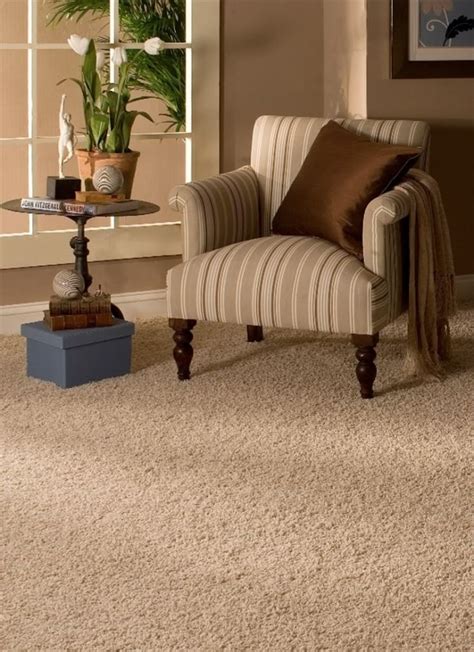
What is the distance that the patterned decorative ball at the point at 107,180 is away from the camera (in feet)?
14.3

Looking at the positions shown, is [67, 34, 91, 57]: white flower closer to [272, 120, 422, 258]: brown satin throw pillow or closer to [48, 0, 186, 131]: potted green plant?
[48, 0, 186, 131]: potted green plant

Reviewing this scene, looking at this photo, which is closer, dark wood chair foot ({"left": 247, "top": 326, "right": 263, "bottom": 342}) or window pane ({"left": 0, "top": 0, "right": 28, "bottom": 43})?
dark wood chair foot ({"left": 247, "top": 326, "right": 263, "bottom": 342})

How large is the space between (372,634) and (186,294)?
187 cm

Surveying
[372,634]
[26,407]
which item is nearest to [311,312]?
[26,407]

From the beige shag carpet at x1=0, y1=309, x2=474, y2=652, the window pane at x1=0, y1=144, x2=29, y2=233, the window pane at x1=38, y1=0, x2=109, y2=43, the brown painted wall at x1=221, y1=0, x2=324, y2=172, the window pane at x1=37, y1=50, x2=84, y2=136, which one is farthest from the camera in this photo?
the window pane at x1=0, y1=144, x2=29, y2=233

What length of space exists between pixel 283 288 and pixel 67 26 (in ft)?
7.66

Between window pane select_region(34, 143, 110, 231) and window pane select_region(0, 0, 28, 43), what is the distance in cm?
54

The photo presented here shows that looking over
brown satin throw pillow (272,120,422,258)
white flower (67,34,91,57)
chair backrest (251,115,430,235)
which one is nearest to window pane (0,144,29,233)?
white flower (67,34,91,57)

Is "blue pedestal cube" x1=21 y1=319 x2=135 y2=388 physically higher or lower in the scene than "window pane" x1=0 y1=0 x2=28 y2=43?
lower

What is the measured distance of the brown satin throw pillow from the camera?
411 cm

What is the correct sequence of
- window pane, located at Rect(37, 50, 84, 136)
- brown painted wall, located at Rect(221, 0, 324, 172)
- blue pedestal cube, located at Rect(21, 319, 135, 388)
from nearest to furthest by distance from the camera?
blue pedestal cube, located at Rect(21, 319, 135, 388) < brown painted wall, located at Rect(221, 0, 324, 172) < window pane, located at Rect(37, 50, 84, 136)

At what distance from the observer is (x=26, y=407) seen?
153 inches

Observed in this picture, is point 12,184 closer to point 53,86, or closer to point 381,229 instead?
point 53,86

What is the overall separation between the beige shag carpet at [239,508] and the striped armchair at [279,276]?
24 cm
